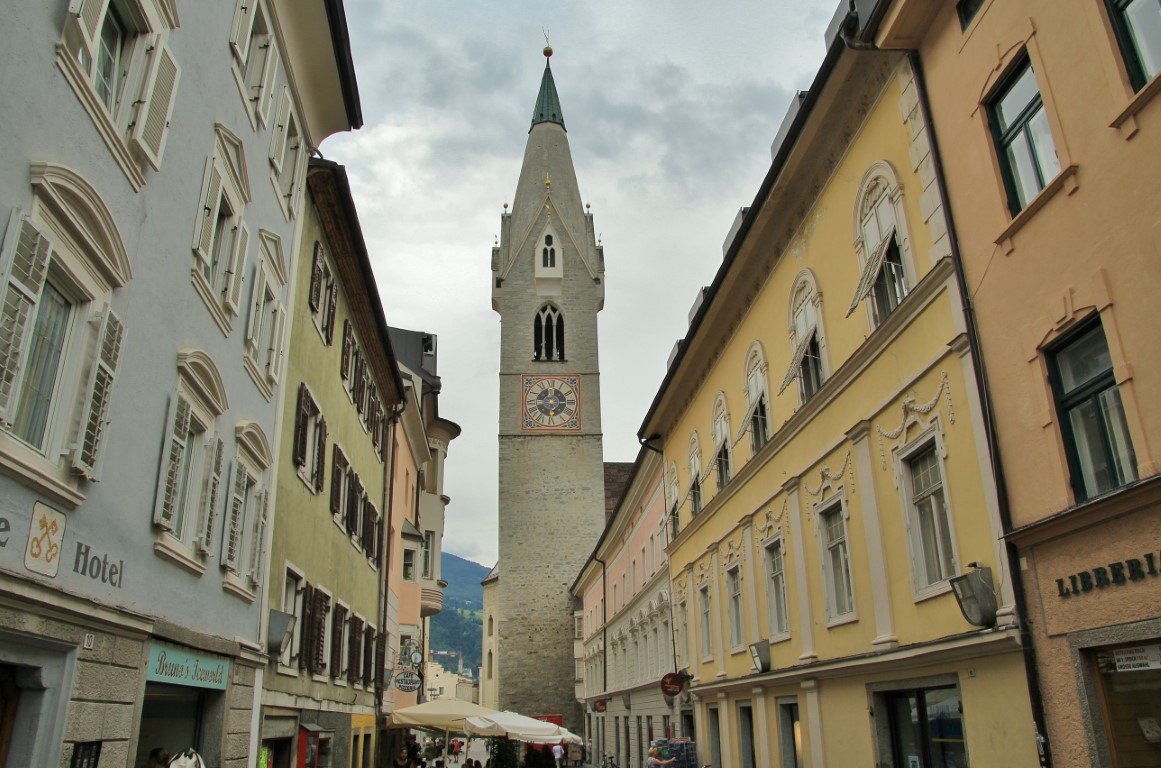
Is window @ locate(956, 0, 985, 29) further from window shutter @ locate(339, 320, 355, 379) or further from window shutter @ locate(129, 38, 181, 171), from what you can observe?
window shutter @ locate(339, 320, 355, 379)

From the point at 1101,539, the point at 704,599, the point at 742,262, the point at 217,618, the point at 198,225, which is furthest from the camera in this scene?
the point at 704,599

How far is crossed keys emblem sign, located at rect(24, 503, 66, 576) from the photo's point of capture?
6055 millimetres

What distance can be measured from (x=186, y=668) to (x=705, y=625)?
1407cm

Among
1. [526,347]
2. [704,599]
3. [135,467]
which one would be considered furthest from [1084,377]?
[526,347]

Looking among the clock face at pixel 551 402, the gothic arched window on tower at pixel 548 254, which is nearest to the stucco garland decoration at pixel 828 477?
the clock face at pixel 551 402

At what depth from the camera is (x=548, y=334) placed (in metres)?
59.9

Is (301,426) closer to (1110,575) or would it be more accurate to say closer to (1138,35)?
(1110,575)

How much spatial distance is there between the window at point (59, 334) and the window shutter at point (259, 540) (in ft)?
16.3

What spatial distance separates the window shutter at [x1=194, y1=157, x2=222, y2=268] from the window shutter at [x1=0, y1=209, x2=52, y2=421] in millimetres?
3353

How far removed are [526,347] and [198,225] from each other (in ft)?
163

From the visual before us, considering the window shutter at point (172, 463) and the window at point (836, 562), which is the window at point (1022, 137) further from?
the window shutter at point (172, 463)

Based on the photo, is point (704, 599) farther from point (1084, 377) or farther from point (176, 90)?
point (176, 90)

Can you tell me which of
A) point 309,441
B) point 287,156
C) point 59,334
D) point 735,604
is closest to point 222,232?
point 287,156

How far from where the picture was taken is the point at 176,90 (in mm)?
8594
